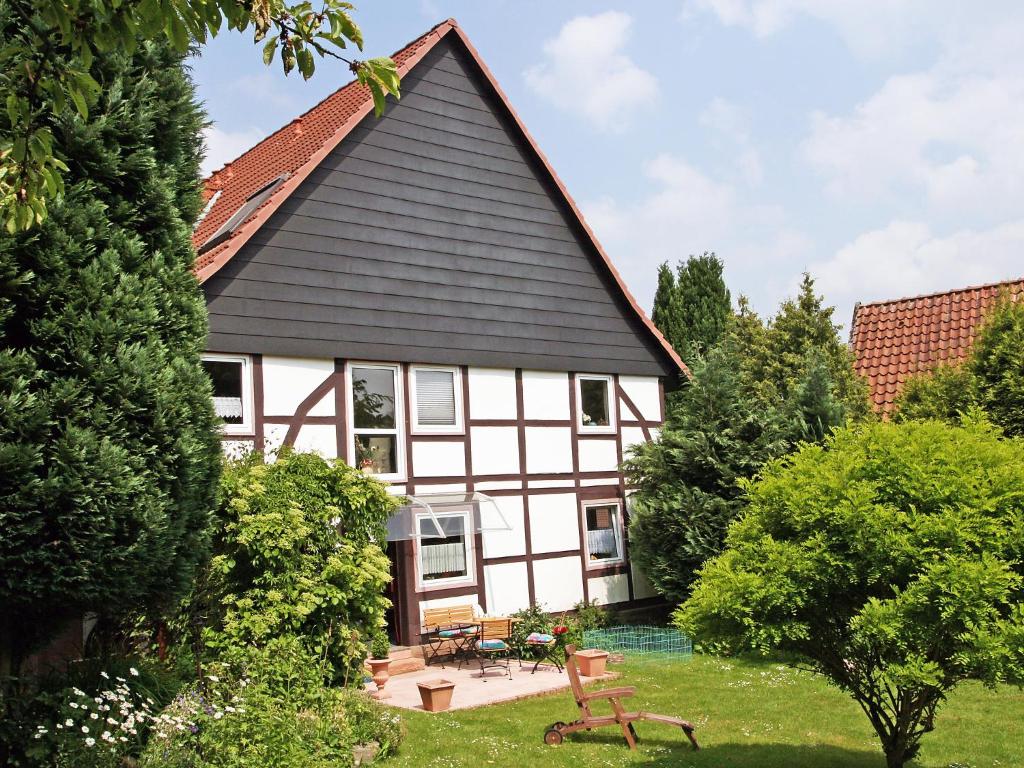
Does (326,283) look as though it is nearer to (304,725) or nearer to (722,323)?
(304,725)

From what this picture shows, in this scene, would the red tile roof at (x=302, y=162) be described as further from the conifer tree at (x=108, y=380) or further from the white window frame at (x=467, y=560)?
the conifer tree at (x=108, y=380)

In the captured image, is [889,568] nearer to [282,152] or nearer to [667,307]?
[282,152]

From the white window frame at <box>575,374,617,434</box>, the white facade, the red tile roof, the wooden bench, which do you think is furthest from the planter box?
the red tile roof

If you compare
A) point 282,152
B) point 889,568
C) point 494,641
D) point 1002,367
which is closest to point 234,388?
point 494,641

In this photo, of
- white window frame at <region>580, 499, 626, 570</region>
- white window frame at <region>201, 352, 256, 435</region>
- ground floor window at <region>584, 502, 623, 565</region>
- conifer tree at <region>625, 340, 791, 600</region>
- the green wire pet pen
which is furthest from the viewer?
ground floor window at <region>584, 502, 623, 565</region>

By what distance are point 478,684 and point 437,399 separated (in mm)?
4785

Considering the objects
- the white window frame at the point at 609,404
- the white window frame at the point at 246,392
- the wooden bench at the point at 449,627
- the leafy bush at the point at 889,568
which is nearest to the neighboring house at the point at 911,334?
the white window frame at the point at 609,404

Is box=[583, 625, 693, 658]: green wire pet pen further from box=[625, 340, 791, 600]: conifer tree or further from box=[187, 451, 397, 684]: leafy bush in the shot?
box=[187, 451, 397, 684]: leafy bush

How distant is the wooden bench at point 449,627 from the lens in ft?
47.5

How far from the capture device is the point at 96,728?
7.46m

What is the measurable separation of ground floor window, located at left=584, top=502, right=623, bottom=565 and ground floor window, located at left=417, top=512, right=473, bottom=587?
2702 millimetres

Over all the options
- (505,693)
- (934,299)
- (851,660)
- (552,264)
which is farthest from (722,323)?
(851,660)

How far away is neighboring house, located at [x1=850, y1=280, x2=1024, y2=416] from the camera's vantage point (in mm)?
21172

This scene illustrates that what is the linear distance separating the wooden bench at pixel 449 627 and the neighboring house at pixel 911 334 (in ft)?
33.5
